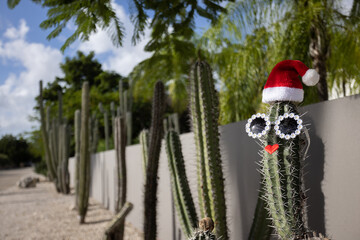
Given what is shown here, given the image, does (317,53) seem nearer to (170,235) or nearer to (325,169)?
(170,235)

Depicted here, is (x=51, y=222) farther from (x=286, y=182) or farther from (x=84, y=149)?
(x=286, y=182)

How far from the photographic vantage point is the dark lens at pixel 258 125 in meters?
2.11

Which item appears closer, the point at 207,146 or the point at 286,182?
the point at 286,182

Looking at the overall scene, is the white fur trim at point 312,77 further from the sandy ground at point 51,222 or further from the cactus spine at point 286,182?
the sandy ground at point 51,222

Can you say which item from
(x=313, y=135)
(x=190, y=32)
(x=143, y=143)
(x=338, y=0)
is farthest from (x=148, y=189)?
(x=338, y=0)

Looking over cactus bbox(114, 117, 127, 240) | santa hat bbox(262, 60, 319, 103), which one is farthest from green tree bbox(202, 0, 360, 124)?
santa hat bbox(262, 60, 319, 103)

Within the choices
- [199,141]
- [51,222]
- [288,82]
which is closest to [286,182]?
[288,82]

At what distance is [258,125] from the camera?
212 centimetres

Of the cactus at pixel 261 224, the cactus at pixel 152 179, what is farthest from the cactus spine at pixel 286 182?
the cactus at pixel 152 179

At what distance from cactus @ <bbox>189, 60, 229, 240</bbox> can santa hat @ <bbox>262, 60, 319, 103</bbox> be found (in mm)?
968

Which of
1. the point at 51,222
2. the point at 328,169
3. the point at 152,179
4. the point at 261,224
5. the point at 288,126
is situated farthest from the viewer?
the point at 51,222

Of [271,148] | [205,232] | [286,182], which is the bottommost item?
[205,232]

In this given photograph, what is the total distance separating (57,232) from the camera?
6.81 m

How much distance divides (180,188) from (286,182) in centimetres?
171
